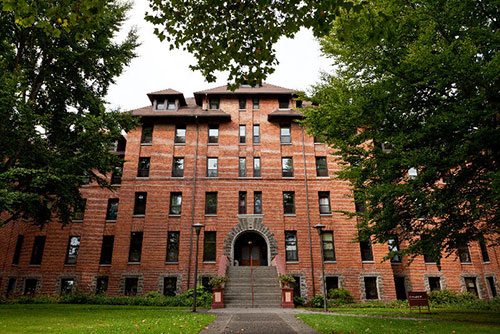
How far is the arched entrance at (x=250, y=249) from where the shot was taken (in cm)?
2262

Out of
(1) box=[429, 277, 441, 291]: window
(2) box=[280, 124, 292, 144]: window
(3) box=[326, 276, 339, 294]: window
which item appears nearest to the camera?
(3) box=[326, 276, 339, 294]: window

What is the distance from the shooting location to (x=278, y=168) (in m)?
23.8

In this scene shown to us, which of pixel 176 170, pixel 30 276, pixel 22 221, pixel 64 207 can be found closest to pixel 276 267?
pixel 176 170

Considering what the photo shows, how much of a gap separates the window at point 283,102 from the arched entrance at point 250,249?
11.3 metres

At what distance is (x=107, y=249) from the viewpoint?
22.5 metres

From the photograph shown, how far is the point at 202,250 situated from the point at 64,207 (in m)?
10.1

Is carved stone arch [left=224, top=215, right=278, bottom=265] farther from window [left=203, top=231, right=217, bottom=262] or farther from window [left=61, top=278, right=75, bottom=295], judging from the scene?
window [left=61, top=278, right=75, bottom=295]

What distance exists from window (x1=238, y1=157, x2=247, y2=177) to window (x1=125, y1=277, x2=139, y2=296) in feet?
35.4

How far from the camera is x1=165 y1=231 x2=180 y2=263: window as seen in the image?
21547 millimetres

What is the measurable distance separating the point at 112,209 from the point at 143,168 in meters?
4.07

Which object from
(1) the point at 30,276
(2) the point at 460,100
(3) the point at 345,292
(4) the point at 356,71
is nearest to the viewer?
(2) the point at 460,100

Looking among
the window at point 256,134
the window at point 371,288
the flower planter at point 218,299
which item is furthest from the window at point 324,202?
the flower planter at point 218,299

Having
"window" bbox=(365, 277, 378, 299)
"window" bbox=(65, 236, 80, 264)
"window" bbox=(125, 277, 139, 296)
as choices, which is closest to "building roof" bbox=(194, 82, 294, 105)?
"window" bbox=(65, 236, 80, 264)

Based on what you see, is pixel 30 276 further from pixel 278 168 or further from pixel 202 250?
pixel 278 168
